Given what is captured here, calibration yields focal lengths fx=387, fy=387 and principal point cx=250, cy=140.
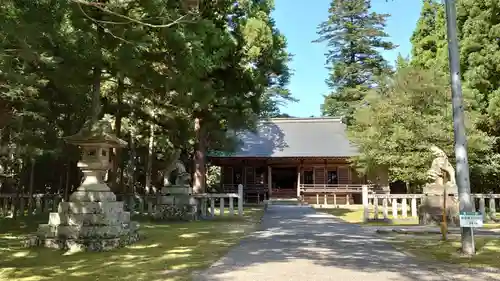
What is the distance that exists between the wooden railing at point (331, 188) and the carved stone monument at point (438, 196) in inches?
531

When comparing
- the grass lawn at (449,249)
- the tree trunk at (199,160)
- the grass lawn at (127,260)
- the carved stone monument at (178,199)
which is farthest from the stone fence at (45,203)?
the grass lawn at (449,249)

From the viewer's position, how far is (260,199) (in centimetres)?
2588

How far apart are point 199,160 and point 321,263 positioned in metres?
10.5

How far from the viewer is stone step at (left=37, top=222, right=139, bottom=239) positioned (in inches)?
290

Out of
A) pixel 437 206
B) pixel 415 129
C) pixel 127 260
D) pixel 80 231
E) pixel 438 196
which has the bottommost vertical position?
pixel 127 260

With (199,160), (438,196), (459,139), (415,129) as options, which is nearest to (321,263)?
(459,139)

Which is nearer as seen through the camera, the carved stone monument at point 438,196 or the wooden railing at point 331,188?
the carved stone monument at point 438,196

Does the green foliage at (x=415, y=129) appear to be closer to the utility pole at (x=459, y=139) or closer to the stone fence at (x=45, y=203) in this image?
the stone fence at (x=45, y=203)

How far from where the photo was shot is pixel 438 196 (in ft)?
34.2

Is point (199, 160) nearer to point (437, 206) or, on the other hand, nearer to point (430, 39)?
point (437, 206)

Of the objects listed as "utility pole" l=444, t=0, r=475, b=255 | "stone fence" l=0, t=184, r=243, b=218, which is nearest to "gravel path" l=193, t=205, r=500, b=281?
"utility pole" l=444, t=0, r=475, b=255

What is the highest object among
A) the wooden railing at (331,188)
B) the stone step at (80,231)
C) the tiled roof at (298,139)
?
the tiled roof at (298,139)

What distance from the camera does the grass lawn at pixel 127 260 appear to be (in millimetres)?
4953

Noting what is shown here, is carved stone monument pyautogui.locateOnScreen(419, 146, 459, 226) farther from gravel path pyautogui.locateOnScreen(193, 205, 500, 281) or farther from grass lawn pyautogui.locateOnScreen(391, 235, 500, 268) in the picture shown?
gravel path pyautogui.locateOnScreen(193, 205, 500, 281)
